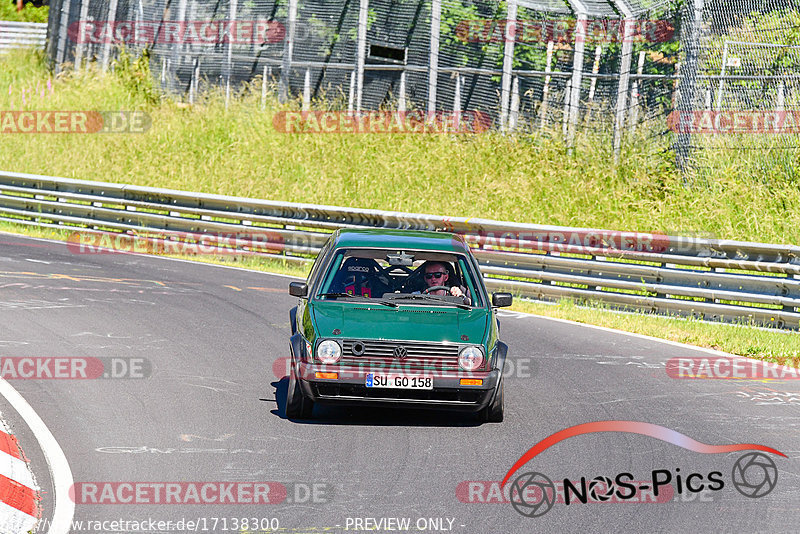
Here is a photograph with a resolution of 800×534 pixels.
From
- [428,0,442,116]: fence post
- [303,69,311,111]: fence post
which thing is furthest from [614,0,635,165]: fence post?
[303,69,311,111]: fence post

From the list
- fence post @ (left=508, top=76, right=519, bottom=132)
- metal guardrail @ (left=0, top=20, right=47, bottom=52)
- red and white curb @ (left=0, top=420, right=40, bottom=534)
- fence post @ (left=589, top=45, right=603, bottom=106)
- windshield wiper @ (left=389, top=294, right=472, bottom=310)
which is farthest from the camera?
metal guardrail @ (left=0, top=20, right=47, bottom=52)

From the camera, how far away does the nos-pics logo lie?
7078 mm

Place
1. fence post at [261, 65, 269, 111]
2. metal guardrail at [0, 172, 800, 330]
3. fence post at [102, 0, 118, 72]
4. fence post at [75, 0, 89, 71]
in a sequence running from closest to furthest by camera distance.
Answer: metal guardrail at [0, 172, 800, 330]
fence post at [261, 65, 269, 111]
fence post at [102, 0, 118, 72]
fence post at [75, 0, 89, 71]

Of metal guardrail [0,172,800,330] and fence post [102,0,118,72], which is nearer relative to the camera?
metal guardrail [0,172,800,330]

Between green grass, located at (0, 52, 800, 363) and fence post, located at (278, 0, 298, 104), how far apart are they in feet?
5.54

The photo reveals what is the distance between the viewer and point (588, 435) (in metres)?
8.82

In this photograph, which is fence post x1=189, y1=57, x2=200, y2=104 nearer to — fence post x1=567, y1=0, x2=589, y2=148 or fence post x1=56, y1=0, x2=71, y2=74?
fence post x1=56, y1=0, x2=71, y2=74

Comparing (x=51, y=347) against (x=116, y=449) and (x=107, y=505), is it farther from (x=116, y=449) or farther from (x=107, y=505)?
(x=107, y=505)

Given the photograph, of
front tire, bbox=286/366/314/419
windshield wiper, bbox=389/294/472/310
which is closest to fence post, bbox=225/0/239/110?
windshield wiper, bbox=389/294/472/310

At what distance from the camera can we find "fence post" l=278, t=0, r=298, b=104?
85.1ft

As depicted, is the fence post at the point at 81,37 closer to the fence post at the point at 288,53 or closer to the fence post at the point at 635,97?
the fence post at the point at 288,53

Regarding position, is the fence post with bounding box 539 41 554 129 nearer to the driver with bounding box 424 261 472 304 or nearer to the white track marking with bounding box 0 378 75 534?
the driver with bounding box 424 261 472 304

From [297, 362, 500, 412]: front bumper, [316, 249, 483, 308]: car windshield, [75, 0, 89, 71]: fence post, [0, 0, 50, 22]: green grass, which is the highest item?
[0, 0, 50, 22]: green grass

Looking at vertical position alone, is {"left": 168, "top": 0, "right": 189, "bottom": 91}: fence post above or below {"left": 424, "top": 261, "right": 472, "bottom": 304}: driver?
above
